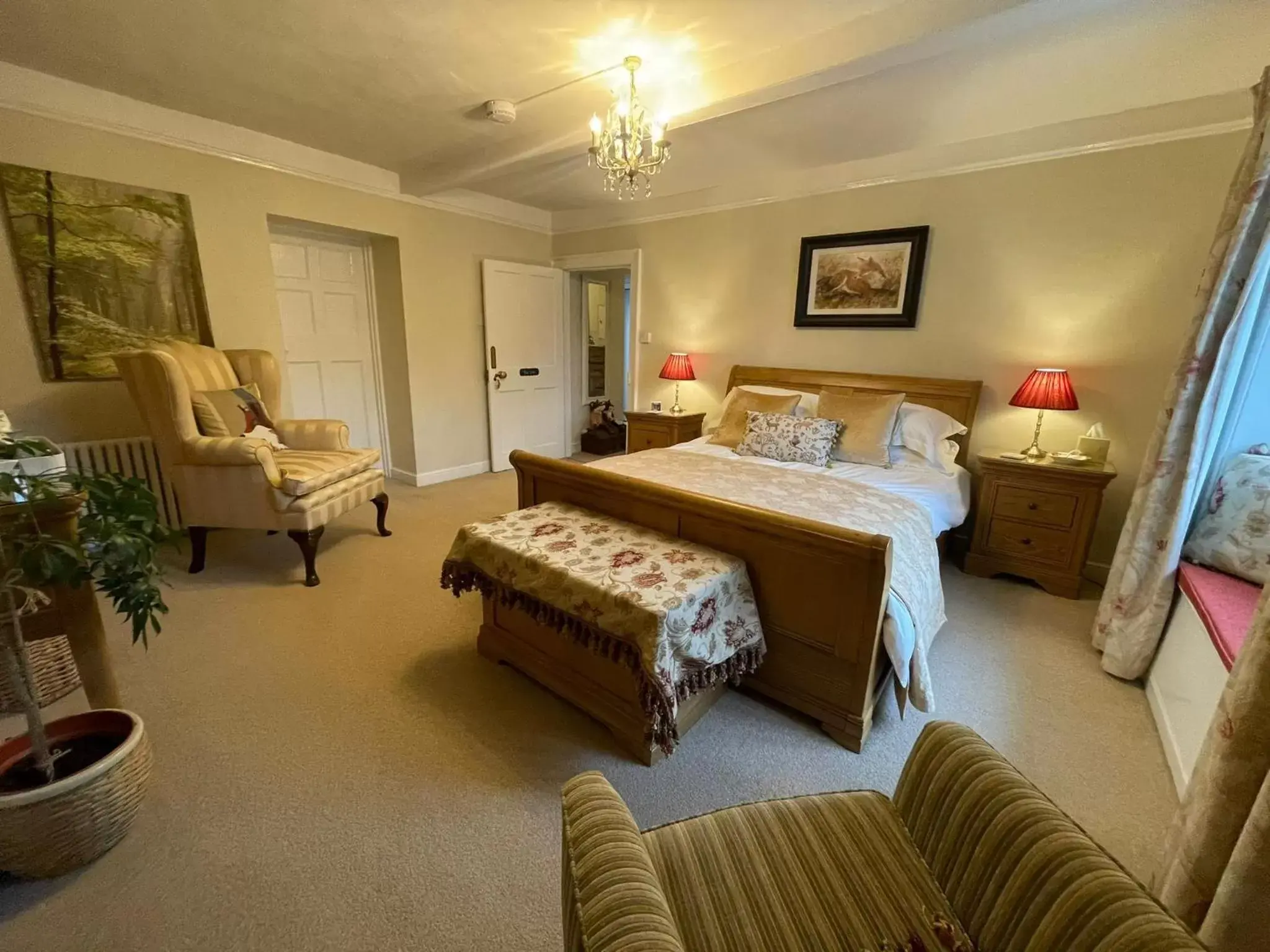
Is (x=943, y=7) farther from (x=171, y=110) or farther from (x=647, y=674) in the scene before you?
(x=171, y=110)

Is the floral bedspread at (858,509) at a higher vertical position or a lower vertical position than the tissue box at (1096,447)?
lower

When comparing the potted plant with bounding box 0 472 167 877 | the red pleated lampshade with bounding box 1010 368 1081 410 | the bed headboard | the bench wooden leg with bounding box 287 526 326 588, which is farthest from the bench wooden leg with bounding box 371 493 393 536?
the red pleated lampshade with bounding box 1010 368 1081 410

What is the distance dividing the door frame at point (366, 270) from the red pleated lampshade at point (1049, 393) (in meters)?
4.07

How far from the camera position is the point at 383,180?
380cm

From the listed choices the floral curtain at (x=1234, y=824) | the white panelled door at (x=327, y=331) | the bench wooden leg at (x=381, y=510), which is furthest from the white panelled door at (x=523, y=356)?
the floral curtain at (x=1234, y=824)

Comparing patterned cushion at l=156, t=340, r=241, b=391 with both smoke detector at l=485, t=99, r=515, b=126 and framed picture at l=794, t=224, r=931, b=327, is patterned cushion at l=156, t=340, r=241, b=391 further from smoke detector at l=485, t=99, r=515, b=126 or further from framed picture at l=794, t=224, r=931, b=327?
framed picture at l=794, t=224, r=931, b=327

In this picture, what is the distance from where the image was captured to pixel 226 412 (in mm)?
2855

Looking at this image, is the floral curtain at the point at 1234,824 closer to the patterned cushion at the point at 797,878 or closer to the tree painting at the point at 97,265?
the patterned cushion at the point at 797,878

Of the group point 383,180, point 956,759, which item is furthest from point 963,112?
point 383,180

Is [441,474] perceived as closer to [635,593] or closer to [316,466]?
[316,466]

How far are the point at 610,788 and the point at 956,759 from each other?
0.59 meters

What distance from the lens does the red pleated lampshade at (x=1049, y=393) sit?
2623 mm

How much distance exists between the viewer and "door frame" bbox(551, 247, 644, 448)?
454 centimetres

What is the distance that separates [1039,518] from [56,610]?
3.84 metres
